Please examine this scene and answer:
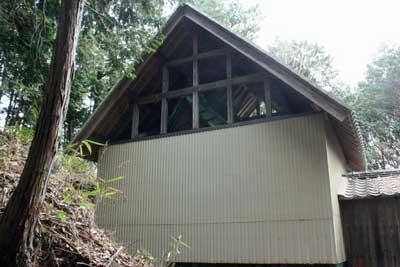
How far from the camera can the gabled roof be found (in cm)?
618

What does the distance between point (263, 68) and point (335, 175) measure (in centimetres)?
280

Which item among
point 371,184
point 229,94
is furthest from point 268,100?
point 371,184

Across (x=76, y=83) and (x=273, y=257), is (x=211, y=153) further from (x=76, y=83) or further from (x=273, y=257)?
(x=76, y=83)

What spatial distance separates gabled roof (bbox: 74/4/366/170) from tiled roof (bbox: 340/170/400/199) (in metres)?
0.58

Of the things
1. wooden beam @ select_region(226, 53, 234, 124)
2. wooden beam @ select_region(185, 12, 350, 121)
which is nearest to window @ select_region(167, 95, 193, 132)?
wooden beam @ select_region(226, 53, 234, 124)

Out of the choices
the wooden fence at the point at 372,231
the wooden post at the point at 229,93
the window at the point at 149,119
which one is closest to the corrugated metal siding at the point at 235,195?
the wooden post at the point at 229,93

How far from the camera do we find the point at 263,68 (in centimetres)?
702

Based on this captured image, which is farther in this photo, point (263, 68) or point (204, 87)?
point (204, 87)

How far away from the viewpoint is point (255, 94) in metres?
8.74

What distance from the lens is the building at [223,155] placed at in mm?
A: 6273

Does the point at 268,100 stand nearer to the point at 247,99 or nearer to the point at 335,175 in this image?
the point at 335,175

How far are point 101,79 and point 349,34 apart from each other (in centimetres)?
1830

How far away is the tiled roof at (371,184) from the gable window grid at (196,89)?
8.39 feet

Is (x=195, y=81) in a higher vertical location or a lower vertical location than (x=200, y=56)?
lower
